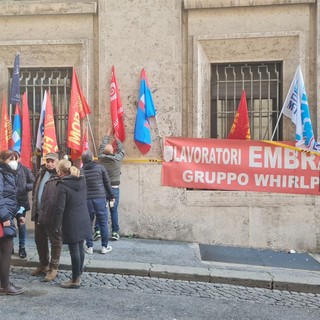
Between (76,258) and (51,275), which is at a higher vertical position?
(76,258)

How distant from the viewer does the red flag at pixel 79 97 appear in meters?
7.94

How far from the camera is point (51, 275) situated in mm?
5488

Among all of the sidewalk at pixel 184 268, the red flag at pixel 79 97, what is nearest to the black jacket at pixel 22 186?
the sidewalk at pixel 184 268

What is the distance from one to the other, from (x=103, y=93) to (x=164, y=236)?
3023 millimetres

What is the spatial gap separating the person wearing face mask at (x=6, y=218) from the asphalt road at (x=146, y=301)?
0.20m

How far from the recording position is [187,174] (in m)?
7.81

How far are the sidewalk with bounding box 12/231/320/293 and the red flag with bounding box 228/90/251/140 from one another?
2370 millimetres

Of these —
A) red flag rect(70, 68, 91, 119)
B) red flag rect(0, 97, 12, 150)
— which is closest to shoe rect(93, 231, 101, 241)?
red flag rect(70, 68, 91, 119)

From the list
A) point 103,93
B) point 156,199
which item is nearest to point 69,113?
point 103,93

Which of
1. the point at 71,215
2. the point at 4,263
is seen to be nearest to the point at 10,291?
the point at 4,263

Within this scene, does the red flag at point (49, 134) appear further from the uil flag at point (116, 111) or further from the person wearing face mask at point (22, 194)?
the person wearing face mask at point (22, 194)

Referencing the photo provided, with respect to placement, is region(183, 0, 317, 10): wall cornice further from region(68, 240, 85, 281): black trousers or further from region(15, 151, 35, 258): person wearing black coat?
region(68, 240, 85, 281): black trousers

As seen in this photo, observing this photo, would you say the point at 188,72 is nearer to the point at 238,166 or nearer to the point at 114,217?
the point at 238,166

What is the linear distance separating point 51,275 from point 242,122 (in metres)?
4.41
